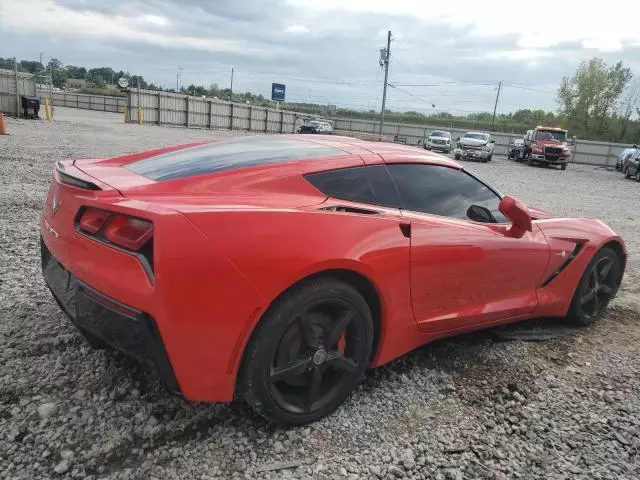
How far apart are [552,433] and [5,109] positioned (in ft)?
93.4

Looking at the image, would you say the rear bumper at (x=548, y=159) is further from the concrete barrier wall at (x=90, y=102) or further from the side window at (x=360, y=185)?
the concrete barrier wall at (x=90, y=102)

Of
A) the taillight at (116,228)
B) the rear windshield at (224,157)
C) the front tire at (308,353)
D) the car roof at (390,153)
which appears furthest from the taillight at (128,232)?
the car roof at (390,153)

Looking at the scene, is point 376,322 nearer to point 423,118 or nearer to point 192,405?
point 192,405

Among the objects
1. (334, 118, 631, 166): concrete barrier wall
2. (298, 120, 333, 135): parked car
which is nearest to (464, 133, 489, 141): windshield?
(334, 118, 631, 166): concrete barrier wall

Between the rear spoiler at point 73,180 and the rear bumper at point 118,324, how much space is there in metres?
0.39

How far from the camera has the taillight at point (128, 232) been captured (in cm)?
196

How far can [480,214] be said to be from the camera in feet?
10.4

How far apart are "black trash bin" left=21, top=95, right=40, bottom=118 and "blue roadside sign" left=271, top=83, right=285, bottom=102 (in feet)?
83.7

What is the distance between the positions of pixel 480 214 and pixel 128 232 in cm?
216

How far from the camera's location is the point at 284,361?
224cm

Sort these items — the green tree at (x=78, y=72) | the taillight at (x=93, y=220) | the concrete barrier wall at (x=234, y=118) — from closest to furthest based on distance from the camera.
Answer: the taillight at (x=93, y=220), the concrete barrier wall at (x=234, y=118), the green tree at (x=78, y=72)

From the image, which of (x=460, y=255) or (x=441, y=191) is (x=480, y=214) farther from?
(x=460, y=255)

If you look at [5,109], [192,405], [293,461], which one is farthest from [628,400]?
[5,109]

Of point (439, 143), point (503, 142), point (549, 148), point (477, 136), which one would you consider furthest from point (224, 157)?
point (503, 142)
